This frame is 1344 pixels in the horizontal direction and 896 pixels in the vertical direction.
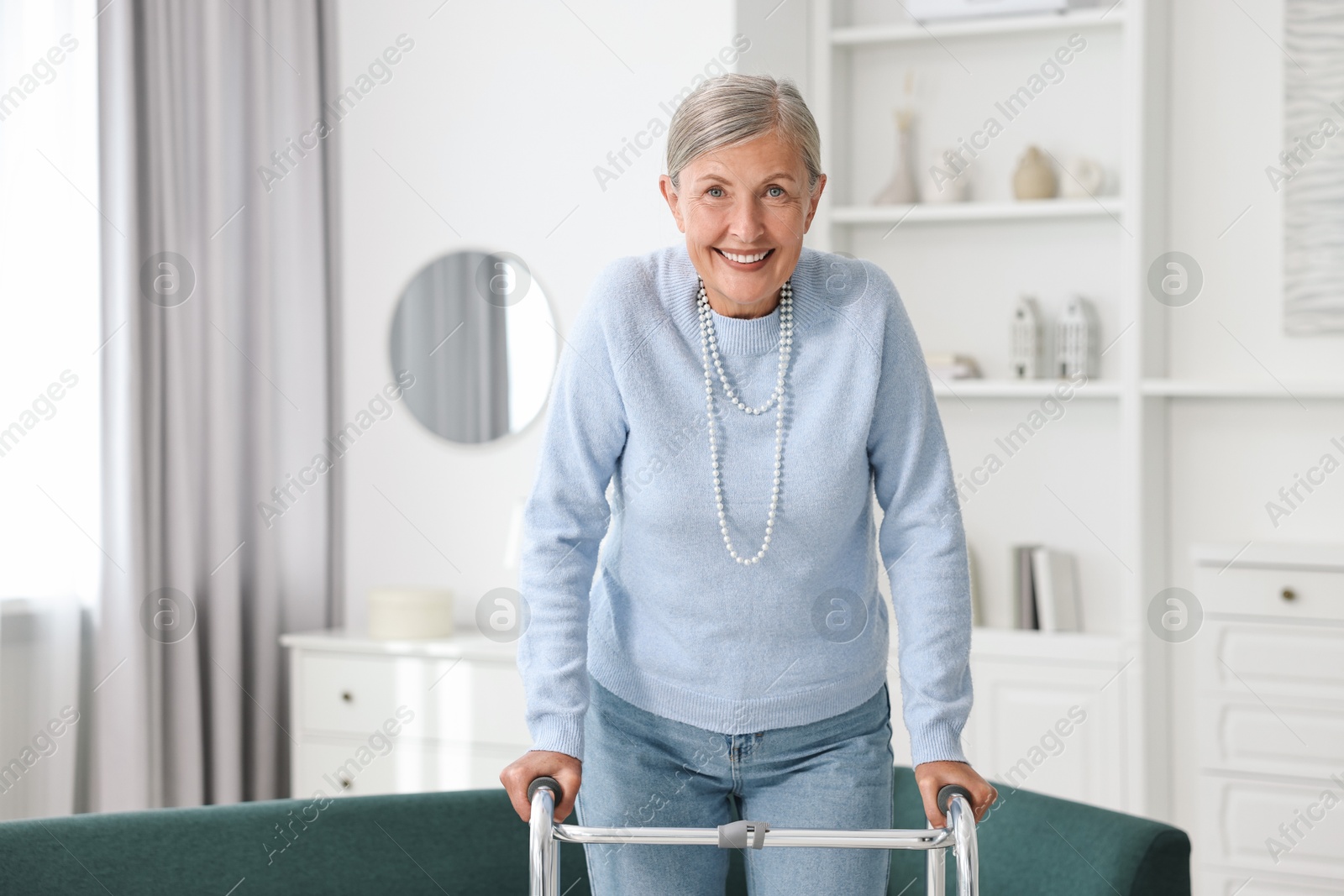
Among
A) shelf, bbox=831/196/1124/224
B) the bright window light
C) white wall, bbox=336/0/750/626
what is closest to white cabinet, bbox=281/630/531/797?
white wall, bbox=336/0/750/626

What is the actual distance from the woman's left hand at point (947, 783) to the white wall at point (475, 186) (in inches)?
84.9

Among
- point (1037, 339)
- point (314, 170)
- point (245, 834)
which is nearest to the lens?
point (245, 834)

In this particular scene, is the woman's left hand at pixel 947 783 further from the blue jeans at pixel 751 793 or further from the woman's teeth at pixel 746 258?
the woman's teeth at pixel 746 258

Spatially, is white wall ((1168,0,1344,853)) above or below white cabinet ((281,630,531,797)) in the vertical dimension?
above

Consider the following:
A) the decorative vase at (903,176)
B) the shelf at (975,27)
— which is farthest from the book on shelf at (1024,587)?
the shelf at (975,27)

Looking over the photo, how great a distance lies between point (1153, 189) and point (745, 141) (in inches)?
89.5

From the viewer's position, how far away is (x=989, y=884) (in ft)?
6.07

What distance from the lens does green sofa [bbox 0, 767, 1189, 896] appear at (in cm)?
169

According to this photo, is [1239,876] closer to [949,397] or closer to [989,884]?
[949,397]

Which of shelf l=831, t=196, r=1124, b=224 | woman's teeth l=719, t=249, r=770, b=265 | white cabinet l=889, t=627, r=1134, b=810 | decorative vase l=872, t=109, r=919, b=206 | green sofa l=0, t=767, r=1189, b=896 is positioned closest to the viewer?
woman's teeth l=719, t=249, r=770, b=265

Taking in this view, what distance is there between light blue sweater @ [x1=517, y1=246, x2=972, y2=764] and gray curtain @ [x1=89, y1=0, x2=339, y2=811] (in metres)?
1.94

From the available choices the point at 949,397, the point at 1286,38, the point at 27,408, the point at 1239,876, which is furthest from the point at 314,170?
the point at 1239,876

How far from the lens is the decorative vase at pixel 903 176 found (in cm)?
339

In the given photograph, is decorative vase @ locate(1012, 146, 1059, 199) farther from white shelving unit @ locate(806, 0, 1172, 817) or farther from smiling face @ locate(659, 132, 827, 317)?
smiling face @ locate(659, 132, 827, 317)
